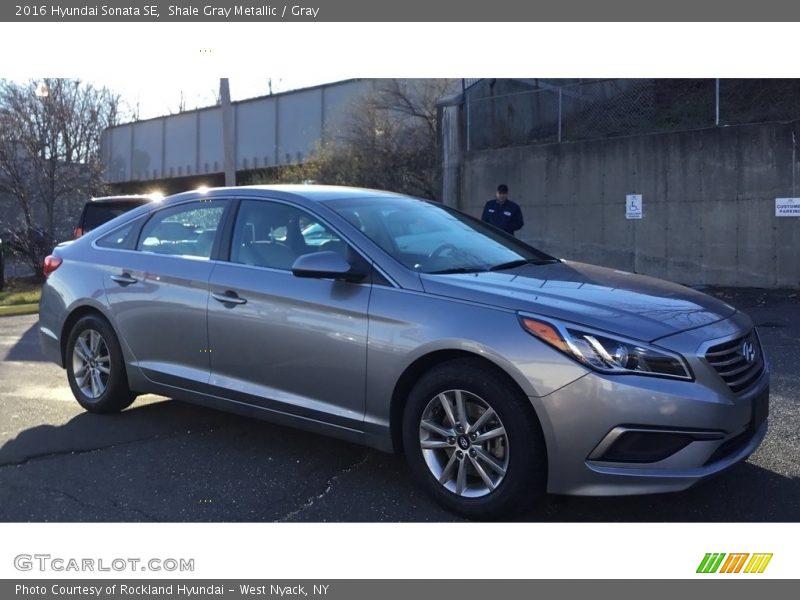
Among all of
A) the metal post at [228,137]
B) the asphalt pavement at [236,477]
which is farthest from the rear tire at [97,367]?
the metal post at [228,137]

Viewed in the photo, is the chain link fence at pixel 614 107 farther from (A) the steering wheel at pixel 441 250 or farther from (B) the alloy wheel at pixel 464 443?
(B) the alloy wheel at pixel 464 443

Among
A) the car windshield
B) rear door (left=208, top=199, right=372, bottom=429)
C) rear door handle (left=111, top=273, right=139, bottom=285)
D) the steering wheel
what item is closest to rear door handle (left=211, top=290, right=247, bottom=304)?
rear door (left=208, top=199, right=372, bottom=429)

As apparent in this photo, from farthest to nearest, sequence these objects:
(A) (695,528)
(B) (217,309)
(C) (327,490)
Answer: (B) (217,309) < (C) (327,490) < (A) (695,528)

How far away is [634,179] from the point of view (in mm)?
13914

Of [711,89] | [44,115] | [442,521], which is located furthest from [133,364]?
[44,115]

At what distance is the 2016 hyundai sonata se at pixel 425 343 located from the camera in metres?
3.13

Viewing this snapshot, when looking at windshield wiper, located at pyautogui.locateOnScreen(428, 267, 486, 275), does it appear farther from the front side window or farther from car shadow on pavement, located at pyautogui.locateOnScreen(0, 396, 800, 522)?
car shadow on pavement, located at pyautogui.locateOnScreen(0, 396, 800, 522)

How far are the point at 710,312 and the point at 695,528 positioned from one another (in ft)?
3.44

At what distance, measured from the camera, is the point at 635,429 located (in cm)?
307

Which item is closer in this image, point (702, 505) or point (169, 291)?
point (702, 505)

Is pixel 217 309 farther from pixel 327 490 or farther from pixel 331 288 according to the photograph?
pixel 327 490

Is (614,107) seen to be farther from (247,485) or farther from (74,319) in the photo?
(247,485)

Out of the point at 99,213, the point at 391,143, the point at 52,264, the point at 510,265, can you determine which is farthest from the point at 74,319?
the point at 391,143

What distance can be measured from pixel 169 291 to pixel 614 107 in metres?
12.3
